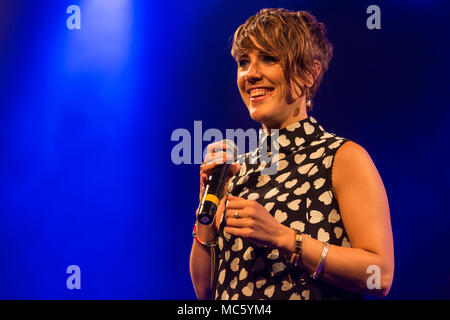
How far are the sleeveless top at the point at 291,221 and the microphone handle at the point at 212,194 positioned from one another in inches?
5.4

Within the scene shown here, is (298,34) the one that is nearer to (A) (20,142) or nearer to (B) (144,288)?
(B) (144,288)

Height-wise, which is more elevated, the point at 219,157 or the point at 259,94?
the point at 259,94

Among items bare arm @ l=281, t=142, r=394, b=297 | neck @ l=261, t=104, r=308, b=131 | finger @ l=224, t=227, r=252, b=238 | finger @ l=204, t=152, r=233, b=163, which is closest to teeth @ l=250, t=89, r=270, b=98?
neck @ l=261, t=104, r=308, b=131

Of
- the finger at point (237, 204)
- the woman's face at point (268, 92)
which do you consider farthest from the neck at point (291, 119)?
the finger at point (237, 204)

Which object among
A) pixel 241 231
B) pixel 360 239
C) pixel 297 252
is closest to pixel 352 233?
pixel 360 239

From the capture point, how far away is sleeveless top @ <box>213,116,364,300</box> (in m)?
1.11

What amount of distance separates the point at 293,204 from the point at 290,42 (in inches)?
18.3

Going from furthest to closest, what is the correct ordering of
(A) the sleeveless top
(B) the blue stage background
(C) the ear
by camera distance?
(B) the blue stage background
(C) the ear
(A) the sleeveless top

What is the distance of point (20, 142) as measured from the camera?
221 cm

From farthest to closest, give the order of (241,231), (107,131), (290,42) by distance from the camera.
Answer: (107,131), (290,42), (241,231)

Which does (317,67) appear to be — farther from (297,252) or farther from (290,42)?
(297,252)

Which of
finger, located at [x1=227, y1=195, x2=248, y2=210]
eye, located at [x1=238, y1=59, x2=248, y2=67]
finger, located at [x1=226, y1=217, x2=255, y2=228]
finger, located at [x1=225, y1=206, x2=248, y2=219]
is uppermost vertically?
eye, located at [x1=238, y1=59, x2=248, y2=67]

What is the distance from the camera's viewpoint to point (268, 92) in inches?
51.0

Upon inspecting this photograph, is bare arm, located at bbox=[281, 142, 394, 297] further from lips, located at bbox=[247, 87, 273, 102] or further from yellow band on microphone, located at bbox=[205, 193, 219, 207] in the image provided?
lips, located at bbox=[247, 87, 273, 102]
